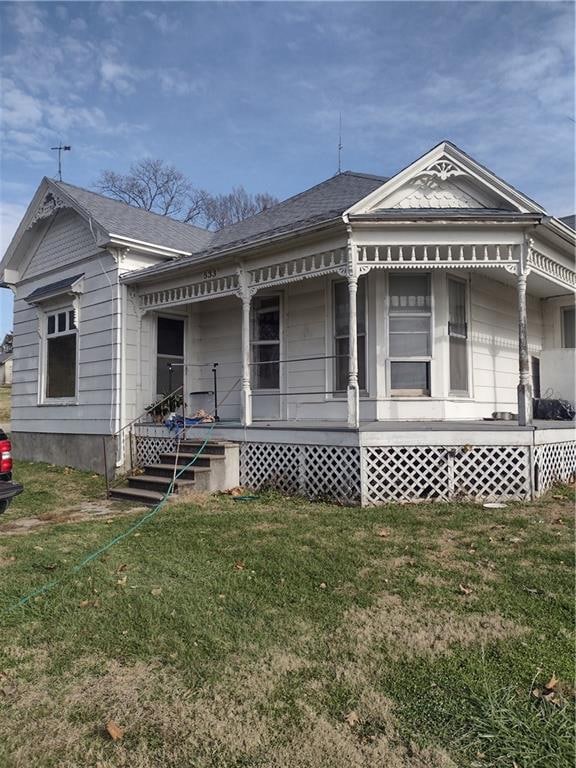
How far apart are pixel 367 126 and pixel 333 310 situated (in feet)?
17.1

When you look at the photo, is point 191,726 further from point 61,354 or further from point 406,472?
point 61,354

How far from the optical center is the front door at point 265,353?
10.2m

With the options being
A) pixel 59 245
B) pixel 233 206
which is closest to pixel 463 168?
pixel 59 245

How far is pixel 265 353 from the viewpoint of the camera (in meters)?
10.4

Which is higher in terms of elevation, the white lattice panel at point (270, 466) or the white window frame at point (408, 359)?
the white window frame at point (408, 359)

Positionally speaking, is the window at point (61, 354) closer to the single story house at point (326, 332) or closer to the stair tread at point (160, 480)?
the single story house at point (326, 332)

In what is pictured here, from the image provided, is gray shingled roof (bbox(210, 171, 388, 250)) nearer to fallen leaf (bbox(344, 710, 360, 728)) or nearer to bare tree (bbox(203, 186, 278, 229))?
fallen leaf (bbox(344, 710, 360, 728))

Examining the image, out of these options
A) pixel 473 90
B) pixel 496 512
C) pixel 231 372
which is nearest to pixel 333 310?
pixel 231 372

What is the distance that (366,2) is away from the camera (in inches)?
292

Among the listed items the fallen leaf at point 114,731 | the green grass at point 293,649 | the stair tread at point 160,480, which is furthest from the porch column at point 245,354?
the fallen leaf at point 114,731

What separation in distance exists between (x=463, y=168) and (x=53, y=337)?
367 inches

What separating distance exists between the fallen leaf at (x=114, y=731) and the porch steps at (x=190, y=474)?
5083 mm

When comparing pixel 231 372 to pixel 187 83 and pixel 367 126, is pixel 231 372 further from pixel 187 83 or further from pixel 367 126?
pixel 367 126

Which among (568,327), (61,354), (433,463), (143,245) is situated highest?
(143,245)
